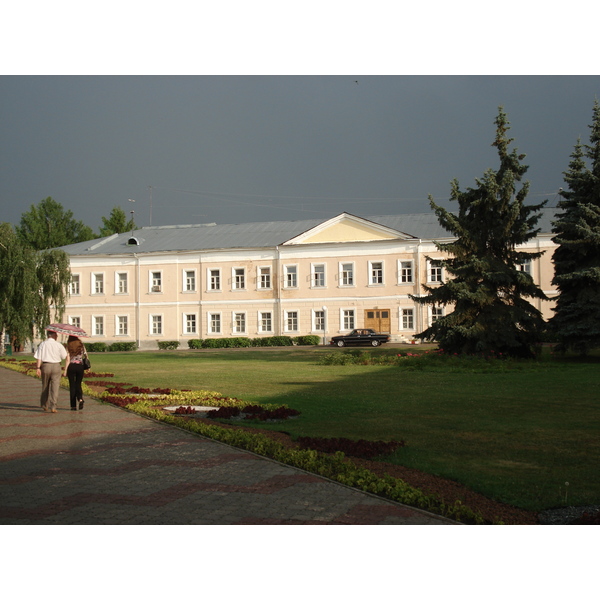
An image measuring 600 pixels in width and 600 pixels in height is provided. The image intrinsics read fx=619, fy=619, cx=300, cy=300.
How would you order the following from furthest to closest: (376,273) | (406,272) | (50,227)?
(50,227) < (376,273) < (406,272)

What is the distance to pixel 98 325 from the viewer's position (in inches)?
2108

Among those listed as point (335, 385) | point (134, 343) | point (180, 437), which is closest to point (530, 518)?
point (180, 437)

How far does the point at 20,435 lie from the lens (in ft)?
34.6

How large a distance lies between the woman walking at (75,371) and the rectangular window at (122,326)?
40.0m

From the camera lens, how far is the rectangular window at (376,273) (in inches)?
1909

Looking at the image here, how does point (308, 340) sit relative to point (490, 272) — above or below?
below

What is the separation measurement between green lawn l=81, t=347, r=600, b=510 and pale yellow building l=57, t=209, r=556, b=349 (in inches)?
949

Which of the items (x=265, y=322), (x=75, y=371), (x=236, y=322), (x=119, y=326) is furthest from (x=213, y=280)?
(x=75, y=371)

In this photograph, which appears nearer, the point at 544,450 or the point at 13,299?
the point at 544,450

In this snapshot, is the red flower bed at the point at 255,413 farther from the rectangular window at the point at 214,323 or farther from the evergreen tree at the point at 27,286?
the rectangular window at the point at 214,323

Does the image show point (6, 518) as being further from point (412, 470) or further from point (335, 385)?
point (335, 385)

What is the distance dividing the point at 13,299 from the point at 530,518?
32343 millimetres

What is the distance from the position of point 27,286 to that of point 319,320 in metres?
23.1

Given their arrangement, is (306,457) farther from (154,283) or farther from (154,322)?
(154,283)
